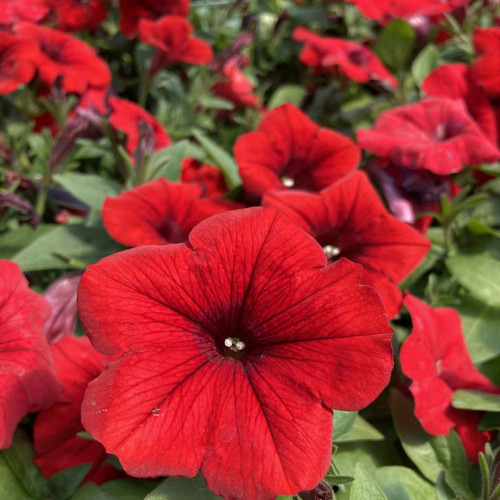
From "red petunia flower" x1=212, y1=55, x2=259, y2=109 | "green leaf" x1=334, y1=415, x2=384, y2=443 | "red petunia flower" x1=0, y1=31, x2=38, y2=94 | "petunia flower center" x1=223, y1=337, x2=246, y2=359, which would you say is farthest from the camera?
"red petunia flower" x1=212, y1=55, x2=259, y2=109

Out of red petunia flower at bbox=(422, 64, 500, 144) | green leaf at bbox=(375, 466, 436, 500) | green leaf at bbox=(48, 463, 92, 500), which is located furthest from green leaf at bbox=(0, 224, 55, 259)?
red petunia flower at bbox=(422, 64, 500, 144)

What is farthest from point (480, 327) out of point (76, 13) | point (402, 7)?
point (76, 13)

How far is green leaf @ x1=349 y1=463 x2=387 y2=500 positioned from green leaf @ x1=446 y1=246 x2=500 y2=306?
0.45 m

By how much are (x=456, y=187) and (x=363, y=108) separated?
425 millimetres

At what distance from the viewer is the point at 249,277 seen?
0.61 m

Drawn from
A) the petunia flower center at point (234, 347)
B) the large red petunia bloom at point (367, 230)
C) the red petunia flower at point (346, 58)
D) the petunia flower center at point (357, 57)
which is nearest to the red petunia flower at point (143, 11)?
the red petunia flower at point (346, 58)

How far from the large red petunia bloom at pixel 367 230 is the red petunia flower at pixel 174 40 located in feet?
2.04

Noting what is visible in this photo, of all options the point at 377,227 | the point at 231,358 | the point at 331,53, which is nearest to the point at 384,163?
the point at 377,227

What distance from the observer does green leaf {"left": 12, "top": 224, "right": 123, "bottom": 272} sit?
905 mm

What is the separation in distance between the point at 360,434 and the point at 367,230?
0.28m

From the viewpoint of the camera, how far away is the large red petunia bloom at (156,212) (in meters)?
0.80

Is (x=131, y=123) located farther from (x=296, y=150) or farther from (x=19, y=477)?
(x=19, y=477)

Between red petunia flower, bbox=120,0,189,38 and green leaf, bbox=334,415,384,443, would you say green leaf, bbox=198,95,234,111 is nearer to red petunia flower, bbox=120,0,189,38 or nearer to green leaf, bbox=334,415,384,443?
red petunia flower, bbox=120,0,189,38

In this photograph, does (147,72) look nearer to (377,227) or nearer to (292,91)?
(292,91)
